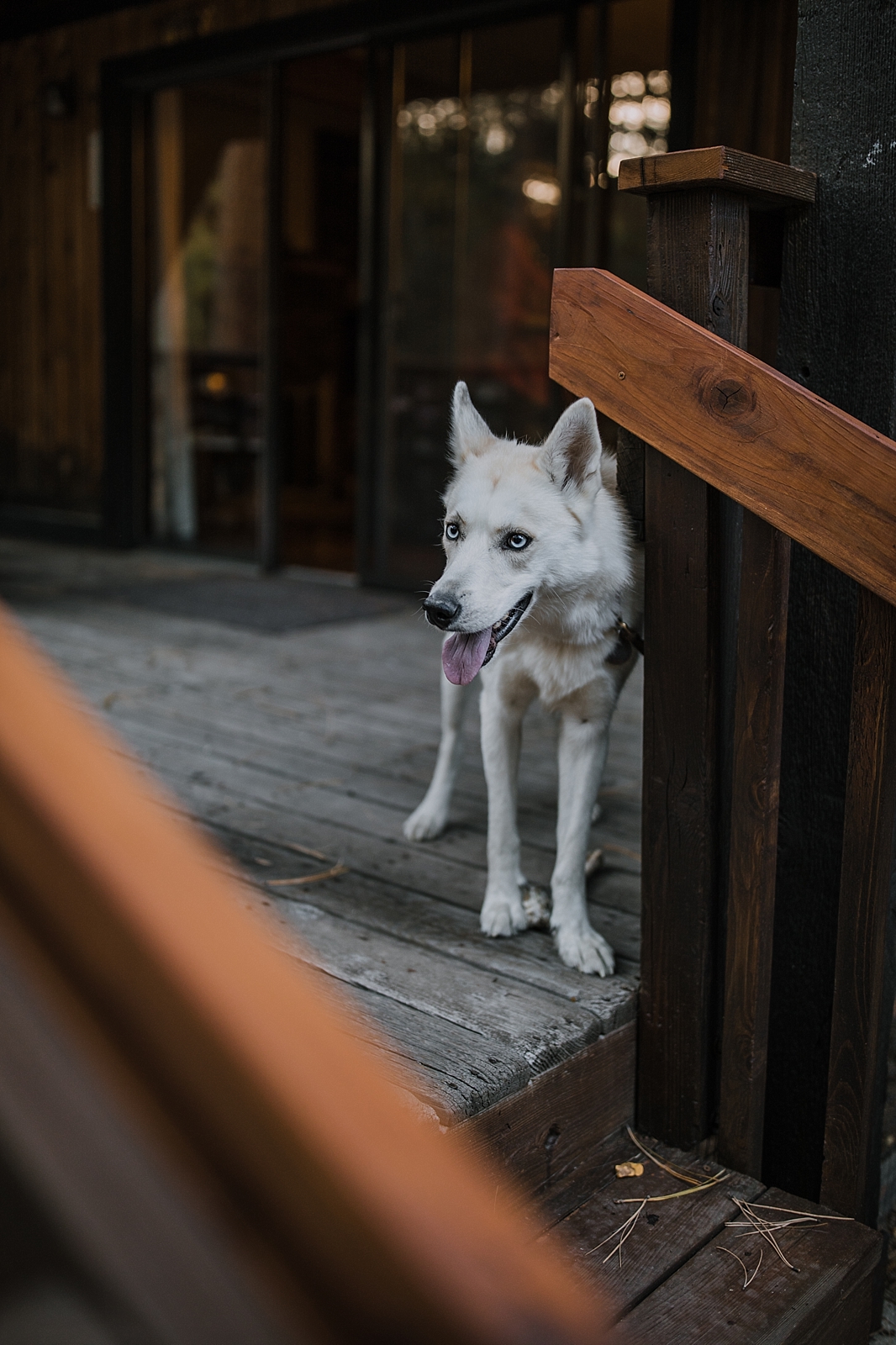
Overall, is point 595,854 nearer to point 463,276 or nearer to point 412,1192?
point 412,1192

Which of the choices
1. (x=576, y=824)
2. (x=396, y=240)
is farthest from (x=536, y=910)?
(x=396, y=240)

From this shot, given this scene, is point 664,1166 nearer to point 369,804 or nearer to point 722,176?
point 369,804

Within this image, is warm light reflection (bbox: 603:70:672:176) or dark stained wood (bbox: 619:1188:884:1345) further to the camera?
warm light reflection (bbox: 603:70:672:176)

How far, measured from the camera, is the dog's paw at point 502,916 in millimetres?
2129

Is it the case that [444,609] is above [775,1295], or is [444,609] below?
above

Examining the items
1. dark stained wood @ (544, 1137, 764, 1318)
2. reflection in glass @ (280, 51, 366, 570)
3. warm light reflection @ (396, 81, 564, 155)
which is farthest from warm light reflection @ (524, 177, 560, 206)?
dark stained wood @ (544, 1137, 764, 1318)

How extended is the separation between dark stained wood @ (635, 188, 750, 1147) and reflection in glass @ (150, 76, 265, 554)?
538cm

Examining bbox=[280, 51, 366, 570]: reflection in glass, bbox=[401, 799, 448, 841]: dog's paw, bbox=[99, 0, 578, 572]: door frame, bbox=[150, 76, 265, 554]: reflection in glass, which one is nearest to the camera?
bbox=[401, 799, 448, 841]: dog's paw

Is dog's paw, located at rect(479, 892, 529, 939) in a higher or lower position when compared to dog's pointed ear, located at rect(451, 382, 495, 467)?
lower

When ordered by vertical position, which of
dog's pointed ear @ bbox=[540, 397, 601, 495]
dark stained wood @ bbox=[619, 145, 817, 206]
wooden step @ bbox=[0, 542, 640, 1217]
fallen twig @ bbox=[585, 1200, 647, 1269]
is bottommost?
fallen twig @ bbox=[585, 1200, 647, 1269]

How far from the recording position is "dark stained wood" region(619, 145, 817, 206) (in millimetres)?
1564

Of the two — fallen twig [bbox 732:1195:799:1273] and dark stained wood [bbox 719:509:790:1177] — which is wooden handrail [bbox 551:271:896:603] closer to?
dark stained wood [bbox 719:509:790:1177]

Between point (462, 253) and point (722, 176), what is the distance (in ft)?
14.7

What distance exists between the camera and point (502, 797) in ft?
7.07
